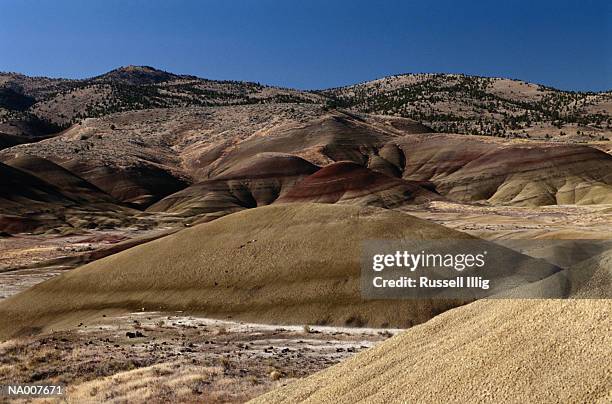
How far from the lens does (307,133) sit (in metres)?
140

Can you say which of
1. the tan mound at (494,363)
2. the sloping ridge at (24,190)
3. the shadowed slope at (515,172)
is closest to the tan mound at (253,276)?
the tan mound at (494,363)

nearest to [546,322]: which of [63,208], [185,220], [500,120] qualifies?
[185,220]

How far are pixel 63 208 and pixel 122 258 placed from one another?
65155 mm

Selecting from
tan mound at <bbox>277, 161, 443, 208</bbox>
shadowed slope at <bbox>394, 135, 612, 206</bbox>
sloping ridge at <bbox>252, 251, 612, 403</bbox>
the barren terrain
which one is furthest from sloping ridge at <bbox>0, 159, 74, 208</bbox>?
sloping ridge at <bbox>252, 251, 612, 403</bbox>

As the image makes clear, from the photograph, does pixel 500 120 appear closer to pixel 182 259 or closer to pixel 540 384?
pixel 182 259

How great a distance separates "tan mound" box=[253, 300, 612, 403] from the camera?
7648 millimetres

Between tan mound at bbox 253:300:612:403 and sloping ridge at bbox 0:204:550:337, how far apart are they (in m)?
15.2

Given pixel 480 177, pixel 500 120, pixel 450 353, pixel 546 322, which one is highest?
pixel 500 120

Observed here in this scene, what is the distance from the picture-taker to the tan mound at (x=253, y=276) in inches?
1122

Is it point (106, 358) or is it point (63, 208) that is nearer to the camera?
point (106, 358)

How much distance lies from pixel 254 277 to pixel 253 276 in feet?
0.45

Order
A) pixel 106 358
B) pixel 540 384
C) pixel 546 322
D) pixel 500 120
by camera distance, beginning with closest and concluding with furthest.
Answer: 1. pixel 540 384
2. pixel 546 322
3. pixel 106 358
4. pixel 500 120

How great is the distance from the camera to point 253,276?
32.0 metres

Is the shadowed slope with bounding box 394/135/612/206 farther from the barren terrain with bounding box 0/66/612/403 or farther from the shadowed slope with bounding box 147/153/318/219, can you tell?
the shadowed slope with bounding box 147/153/318/219
